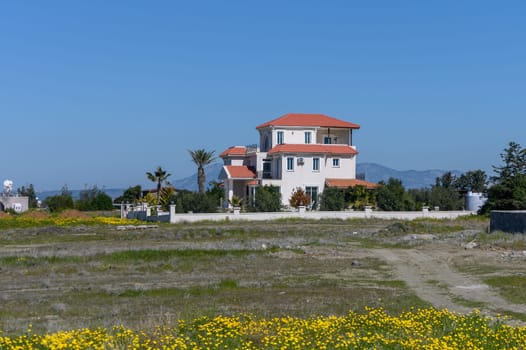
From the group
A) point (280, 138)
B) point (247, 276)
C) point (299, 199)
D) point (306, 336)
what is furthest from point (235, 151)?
point (306, 336)

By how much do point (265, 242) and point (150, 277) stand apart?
43.2 feet

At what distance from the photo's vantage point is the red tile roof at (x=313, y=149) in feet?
245

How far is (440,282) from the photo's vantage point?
A: 25219 millimetres

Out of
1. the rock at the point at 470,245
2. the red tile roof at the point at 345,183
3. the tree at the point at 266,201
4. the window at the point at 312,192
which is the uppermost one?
the red tile roof at the point at 345,183

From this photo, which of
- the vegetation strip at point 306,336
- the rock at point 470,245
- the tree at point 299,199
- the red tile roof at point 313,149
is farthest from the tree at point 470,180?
the vegetation strip at point 306,336

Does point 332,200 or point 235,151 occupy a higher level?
point 235,151

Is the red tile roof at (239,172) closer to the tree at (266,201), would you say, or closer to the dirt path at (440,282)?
the tree at (266,201)

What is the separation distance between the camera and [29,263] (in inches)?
1242

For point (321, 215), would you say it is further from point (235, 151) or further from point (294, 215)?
point (235, 151)

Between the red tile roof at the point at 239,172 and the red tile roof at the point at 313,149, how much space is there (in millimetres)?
3012

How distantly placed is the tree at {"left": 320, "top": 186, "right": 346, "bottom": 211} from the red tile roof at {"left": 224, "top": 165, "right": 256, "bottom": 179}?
32.2 ft

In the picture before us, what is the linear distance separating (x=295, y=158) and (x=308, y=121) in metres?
7.81

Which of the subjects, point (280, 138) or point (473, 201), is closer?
point (473, 201)

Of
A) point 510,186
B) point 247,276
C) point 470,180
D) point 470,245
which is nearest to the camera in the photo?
point 247,276
